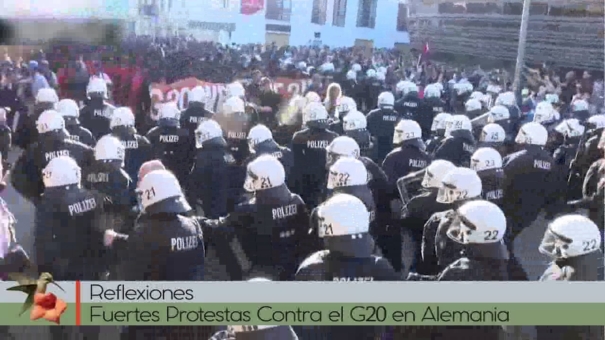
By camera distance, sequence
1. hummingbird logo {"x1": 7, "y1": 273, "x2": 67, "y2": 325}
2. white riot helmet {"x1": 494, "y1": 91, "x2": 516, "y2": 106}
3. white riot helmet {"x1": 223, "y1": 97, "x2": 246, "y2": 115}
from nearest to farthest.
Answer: hummingbird logo {"x1": 7, "y1": 273, "x2": 67, "y2": 325}, white riot helmet {"x1": 223, "y1": 97, "x2": 246, "y2": 115}, white riot helmet {"x1": 494, "y1": 91, "x2": 516, "y2": 106}

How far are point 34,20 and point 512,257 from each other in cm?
174

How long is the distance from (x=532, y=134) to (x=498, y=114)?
15 cm

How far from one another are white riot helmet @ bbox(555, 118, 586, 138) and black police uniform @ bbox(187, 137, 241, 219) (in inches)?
44.7

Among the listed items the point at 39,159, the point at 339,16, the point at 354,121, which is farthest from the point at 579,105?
the point at 39,159

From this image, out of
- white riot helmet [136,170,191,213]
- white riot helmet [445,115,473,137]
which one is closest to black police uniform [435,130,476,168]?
white riot helmet [445,115,473,137]

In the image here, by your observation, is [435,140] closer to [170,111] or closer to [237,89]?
[237,89]

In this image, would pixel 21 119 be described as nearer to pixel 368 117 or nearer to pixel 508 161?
pixel 368 117

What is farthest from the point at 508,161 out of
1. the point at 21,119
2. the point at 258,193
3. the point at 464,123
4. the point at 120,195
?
the point at 21,119

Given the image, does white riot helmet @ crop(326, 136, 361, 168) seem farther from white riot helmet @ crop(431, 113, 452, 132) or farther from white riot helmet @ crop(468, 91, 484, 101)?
white riot helmet @ crop(468, 91, 484, 101)

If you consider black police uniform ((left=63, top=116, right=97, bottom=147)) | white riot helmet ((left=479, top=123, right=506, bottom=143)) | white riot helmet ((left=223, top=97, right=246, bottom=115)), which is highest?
white riot helmet ((left=223, top=97, right=246, bottom=115))

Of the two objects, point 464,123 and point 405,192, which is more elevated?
point 464,123

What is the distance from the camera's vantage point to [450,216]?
2527mm

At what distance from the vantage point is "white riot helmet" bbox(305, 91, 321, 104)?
2.55 metres

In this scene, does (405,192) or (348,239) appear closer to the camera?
(348,239)
